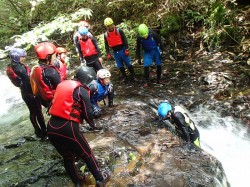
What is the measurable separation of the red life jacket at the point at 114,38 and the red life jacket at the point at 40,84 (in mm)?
3704

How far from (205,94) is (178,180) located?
3962mm

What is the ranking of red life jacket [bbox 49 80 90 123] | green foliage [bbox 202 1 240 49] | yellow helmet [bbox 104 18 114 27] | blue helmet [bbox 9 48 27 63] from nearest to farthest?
red life jacket [bbox 49 80 90 123] → blue helmet [bbox 9 48 27 63] → yellow helmet [bbox 104 18 114 27] → green foliage [bbox 202 1 240 49]

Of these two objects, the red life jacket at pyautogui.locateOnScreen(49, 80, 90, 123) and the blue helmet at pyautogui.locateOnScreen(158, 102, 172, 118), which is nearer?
the red life jacket at pyautogui.locateOnScreen(49, 80, 90, 123)

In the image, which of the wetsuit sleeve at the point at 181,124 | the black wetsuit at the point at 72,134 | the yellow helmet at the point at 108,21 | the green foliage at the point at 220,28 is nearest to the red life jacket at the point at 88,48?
the yellow helmet at the point at 108,21

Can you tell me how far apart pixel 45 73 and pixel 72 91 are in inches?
47.0

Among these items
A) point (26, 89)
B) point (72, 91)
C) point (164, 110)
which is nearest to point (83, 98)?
point (72, 91)

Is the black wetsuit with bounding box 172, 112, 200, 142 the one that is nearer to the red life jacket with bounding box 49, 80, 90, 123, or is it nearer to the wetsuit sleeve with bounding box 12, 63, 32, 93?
the red life jacket with bounding box 49, 80, 90, 123

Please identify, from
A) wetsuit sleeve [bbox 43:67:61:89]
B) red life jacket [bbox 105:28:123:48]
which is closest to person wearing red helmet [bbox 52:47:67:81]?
wetsuit sleeve [bbox 43:67:61:89]

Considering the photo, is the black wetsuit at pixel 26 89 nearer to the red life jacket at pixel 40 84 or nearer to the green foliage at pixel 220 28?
the red life jacket at pixel 40 84

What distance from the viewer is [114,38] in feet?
27.0

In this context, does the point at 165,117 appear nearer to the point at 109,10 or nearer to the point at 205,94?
the point at 205,94

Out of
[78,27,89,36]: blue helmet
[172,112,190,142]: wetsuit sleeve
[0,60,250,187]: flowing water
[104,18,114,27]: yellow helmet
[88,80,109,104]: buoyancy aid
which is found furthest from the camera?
[104,18,114,27]: yellow helmet

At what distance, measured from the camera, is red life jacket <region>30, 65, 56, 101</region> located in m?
4.75

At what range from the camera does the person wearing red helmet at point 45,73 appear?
4.52 m
